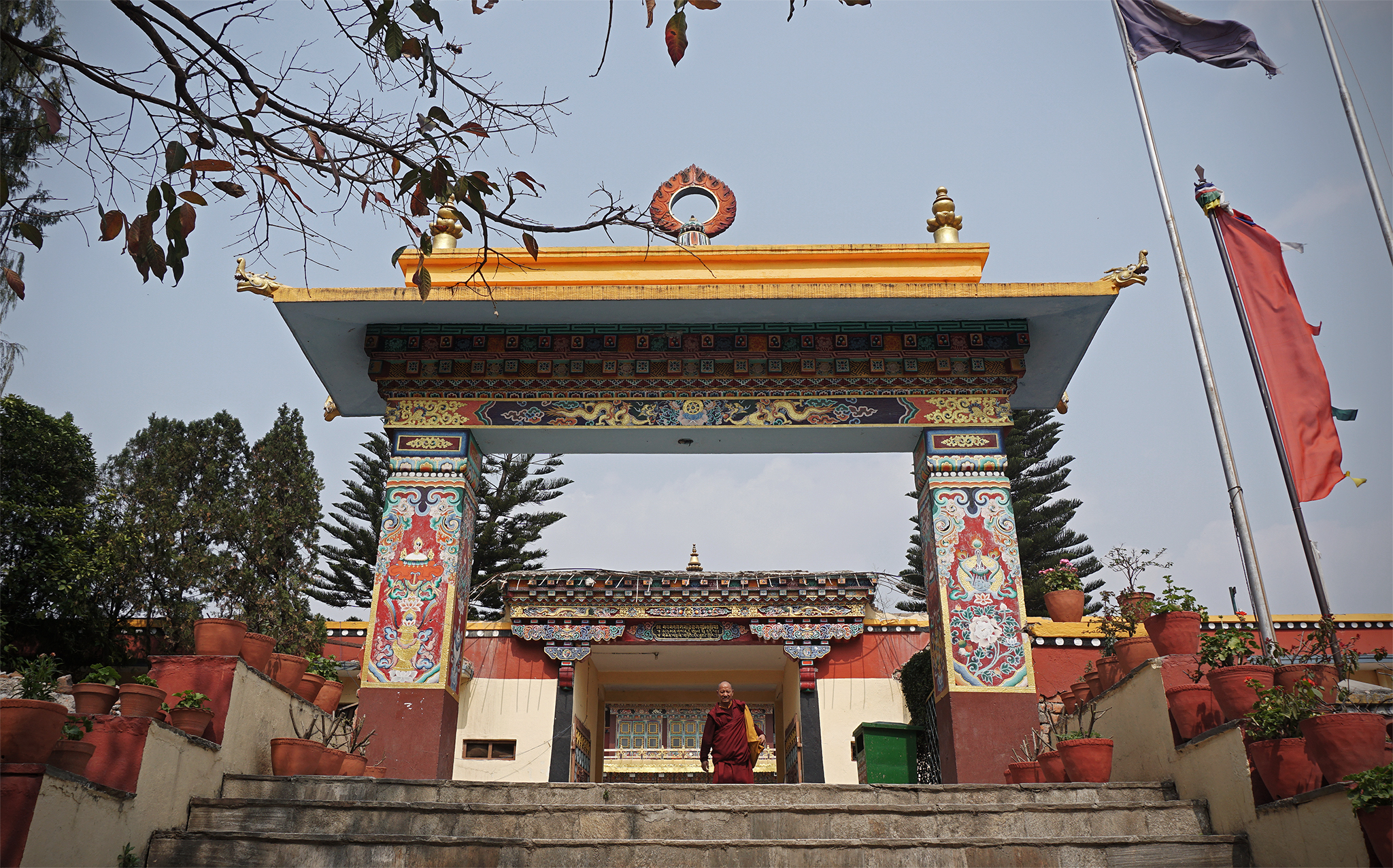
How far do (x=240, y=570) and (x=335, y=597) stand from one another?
627 cm

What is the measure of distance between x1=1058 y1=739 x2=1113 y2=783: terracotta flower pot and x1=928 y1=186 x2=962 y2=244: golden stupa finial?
401 centimetres

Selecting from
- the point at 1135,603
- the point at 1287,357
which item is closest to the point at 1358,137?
the point at 1287,357

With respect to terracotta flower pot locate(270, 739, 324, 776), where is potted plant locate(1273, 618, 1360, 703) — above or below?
above

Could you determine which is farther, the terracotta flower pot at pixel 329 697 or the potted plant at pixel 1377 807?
the terracotta flower pot at pixel 329 697

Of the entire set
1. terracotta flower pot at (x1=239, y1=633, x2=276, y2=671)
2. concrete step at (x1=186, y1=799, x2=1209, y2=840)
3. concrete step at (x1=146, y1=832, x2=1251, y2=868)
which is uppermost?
terracotta flower pot at (x1=239, y1=633, x2=276, y2=671)

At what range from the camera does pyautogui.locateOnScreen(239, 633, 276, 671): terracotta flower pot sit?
5562 millimetres

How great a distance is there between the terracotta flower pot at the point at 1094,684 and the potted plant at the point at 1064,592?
2001 mm

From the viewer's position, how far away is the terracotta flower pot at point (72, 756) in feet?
13.1

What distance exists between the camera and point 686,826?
177 inches

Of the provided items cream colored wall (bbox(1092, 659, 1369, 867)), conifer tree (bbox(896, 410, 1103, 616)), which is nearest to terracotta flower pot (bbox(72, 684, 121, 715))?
cream colored wall (bbox(1092, 659, 1369, 867))

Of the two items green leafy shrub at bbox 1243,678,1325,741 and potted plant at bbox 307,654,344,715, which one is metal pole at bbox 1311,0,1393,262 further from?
potted plant at bbox 307,654,344,715

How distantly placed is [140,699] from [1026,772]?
465cm

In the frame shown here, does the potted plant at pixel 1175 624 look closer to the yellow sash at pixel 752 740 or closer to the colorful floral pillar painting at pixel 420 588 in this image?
the yellow sash at pixel 752 740

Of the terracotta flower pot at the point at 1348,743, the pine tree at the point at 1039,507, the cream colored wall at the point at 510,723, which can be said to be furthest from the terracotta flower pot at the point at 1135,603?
the pine tree at the point at 1039,507
